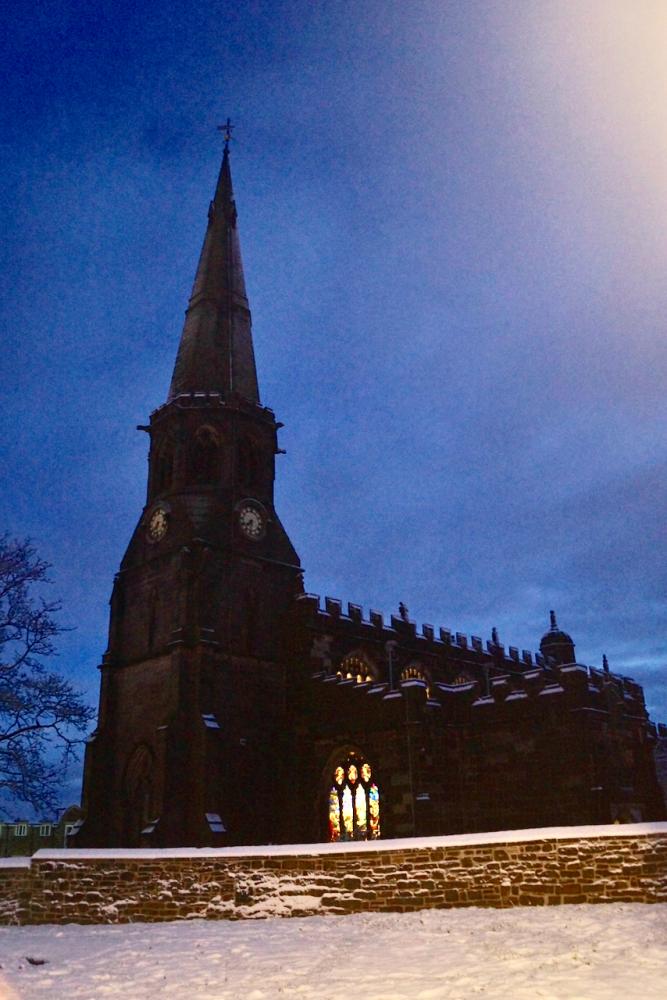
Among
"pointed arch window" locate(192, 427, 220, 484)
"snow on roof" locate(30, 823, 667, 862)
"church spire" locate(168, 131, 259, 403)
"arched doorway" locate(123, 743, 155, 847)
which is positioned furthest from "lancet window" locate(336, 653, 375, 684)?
"snow on roof" locate(30, 823, 667, 862)

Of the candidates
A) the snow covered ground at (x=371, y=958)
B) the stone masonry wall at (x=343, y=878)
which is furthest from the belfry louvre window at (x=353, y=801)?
the snow covered ground at (x=371, y=958)

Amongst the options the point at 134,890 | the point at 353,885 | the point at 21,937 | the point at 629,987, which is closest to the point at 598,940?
the point at 629,987

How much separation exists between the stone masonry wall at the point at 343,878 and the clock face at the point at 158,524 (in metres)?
20.0

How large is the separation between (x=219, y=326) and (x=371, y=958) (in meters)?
35.9

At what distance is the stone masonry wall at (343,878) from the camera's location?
1368 centimetres

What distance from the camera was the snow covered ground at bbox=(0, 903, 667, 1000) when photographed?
31.2 feet

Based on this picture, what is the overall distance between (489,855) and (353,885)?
8.99 feet

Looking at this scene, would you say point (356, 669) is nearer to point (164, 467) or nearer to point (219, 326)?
point (164, 467)

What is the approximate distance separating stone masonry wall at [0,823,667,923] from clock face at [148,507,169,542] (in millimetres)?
19966

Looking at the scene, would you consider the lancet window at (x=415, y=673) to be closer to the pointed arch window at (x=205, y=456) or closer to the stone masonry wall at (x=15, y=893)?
the pointed arch window at (x=205, y=456)

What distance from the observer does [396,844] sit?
612 inches

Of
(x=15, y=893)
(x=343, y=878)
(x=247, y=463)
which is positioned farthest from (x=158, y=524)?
(x=343, y=878)

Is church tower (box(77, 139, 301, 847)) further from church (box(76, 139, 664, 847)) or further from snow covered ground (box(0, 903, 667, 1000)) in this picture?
snow covered ground (box(0, 903, 667, 1000))

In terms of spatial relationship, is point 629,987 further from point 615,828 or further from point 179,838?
point 179,838
